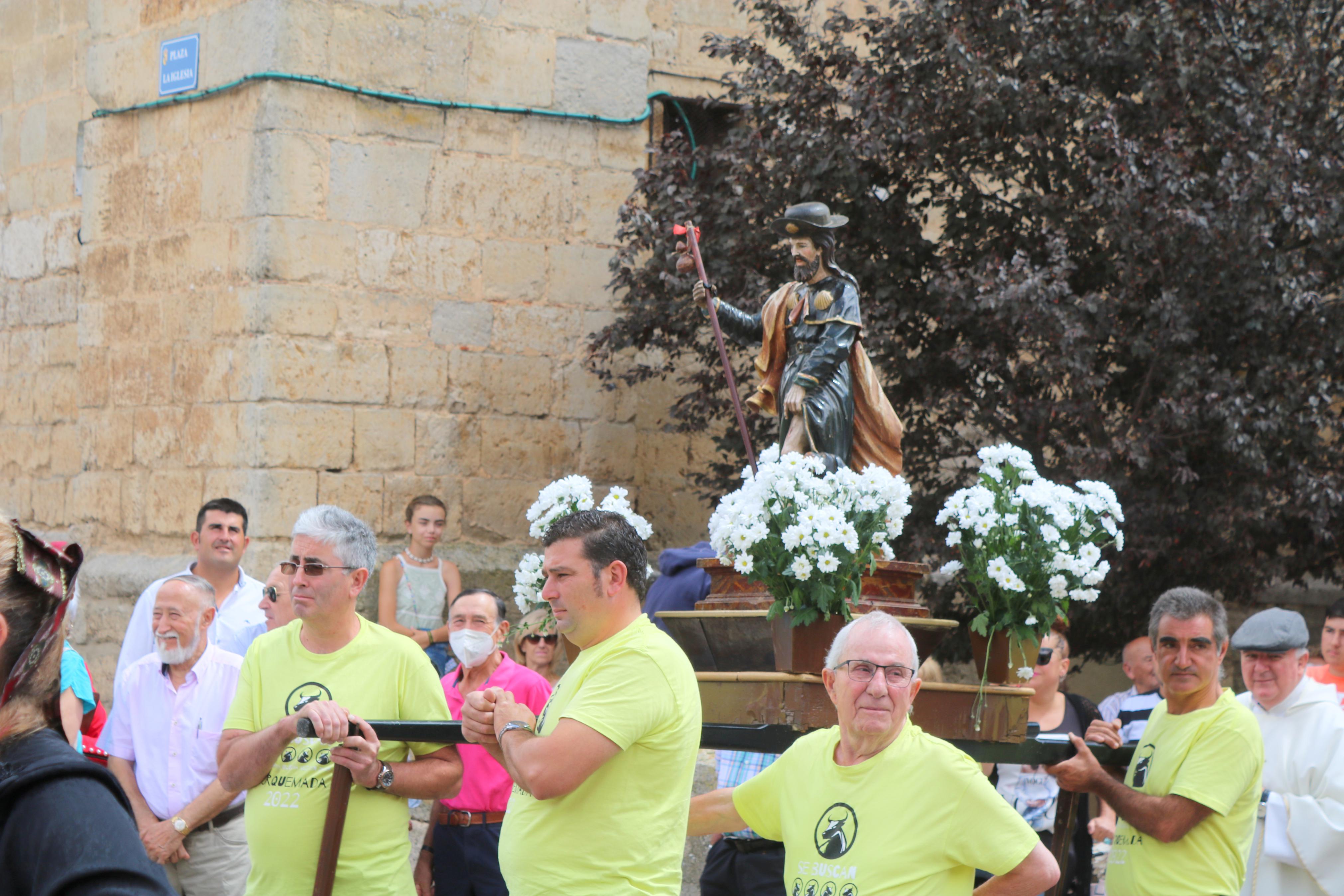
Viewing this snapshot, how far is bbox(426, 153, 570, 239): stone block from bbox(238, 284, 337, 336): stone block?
2.87 feet

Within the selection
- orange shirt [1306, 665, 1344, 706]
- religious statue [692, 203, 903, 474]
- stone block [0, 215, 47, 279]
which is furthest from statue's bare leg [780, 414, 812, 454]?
stone block [0, 215, 47, 279]

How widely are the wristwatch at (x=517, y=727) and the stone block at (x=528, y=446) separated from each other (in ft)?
18.8

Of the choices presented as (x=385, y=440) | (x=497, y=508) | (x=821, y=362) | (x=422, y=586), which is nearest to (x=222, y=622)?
(x=422, y=586)

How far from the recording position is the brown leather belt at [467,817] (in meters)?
5.27

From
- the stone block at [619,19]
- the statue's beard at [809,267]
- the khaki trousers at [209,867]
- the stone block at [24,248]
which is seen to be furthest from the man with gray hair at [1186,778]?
the stone block at [24,248]

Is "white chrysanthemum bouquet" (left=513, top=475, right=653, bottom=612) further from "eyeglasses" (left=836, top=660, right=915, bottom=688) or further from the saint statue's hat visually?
"eyeglasses" (left=836, top=660, right=915, bottom=688)

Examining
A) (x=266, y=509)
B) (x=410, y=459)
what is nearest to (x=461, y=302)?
(x=410, y=459)

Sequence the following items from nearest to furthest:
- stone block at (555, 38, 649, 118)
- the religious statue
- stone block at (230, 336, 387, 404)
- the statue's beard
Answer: the religious statue, the statue's beard, stone block at (230, 336, 387, 404), stone block at (555, 38, 649, 118)

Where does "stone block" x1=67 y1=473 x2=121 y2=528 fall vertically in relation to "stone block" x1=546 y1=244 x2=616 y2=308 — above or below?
below

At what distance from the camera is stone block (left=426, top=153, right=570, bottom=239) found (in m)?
9.07

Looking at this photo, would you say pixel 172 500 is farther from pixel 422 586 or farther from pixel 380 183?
pixel 380 183

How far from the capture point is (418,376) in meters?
8.96

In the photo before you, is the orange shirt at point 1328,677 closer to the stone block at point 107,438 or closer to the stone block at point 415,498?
the stone block at point 415,498

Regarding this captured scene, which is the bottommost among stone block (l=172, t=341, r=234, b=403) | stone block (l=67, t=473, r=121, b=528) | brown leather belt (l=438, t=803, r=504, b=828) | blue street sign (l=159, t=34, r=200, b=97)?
brown leather belt (l=438, t=803, r=504, b=828)
